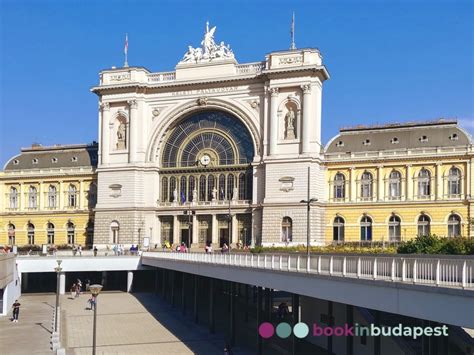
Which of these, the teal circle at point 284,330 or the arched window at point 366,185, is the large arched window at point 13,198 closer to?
the arched window at point 366,185

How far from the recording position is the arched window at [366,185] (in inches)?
3238

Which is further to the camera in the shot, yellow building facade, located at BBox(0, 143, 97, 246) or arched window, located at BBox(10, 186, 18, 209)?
arched window, located at BBox(10, 186, 18, 209)

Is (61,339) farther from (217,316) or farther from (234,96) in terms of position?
(234,96)

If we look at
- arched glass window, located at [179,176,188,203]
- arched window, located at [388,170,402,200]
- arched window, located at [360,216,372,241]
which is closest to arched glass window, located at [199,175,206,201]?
arched glass window, located at [179,176,188,203]

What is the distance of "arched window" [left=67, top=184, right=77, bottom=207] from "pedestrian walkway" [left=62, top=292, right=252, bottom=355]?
3236cm

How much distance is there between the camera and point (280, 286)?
1340 inches

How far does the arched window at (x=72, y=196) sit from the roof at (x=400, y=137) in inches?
1507

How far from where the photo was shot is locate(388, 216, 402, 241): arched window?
261 feet

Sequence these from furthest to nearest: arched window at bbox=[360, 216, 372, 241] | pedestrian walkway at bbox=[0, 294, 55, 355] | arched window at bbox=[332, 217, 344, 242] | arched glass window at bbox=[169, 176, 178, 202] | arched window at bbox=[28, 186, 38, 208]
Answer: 1. arched window at bbox=[28, 186, 38, 208]
2. arched glass window at bbox=[169, 176, 178, 202]
3. arched window at bbox=[332, 217, 344, 242]
4. arched window at bbox=[360, 216, 372, 241]
5. pedestrian walkway at bbox=[0, 294, 55, 355]

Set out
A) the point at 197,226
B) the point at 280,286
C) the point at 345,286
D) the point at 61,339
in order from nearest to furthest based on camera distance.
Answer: the point at 345,286 → the point at 280,286 → the point at 61,339 → the point at 197,226

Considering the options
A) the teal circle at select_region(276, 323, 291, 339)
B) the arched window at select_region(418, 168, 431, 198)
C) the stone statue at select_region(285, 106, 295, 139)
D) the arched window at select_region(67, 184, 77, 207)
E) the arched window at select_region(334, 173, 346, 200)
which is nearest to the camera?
the teal circle at select_region(276, 323, 291, 339)

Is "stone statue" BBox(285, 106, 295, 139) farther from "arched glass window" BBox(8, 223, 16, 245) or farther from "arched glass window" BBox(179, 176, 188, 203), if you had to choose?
"arched glass window" BBox(8, 223, 16, 245)

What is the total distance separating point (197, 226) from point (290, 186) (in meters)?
14.6

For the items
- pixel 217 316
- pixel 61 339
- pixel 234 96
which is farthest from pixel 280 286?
pixel 234 96
